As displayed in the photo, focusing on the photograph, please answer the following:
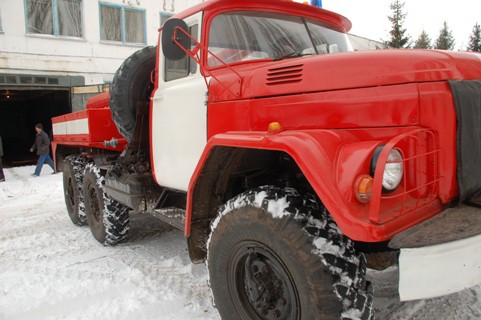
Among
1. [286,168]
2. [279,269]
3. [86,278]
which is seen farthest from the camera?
[86,278]

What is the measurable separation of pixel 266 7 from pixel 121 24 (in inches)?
523

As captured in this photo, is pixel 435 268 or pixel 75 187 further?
pixel 75 187

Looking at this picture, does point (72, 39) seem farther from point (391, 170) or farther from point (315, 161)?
point (391, 170)

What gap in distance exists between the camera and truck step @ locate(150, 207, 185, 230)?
10.8 feet

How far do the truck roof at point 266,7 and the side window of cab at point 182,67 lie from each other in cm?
16

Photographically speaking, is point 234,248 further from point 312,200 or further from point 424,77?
point 424,77

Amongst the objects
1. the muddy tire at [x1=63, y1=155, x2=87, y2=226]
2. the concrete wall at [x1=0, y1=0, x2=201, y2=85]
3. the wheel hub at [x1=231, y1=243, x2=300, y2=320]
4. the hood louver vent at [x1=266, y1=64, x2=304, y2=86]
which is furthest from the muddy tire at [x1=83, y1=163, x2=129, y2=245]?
the concrete wall at [x1=0, y1=0, x2=201, y2=85]

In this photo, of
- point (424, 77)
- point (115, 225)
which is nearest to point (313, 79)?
point (424, 77)

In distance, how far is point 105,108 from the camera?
494cm

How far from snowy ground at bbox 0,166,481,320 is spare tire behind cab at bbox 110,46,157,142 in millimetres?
1385

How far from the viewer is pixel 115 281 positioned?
365cm

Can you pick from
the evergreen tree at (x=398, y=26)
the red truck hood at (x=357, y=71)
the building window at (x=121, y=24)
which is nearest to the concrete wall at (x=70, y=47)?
the building window at (x=121, y=24)

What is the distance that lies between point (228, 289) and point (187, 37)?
5.79 ft

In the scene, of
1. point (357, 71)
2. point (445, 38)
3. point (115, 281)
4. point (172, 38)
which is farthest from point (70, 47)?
point (445, 38)
